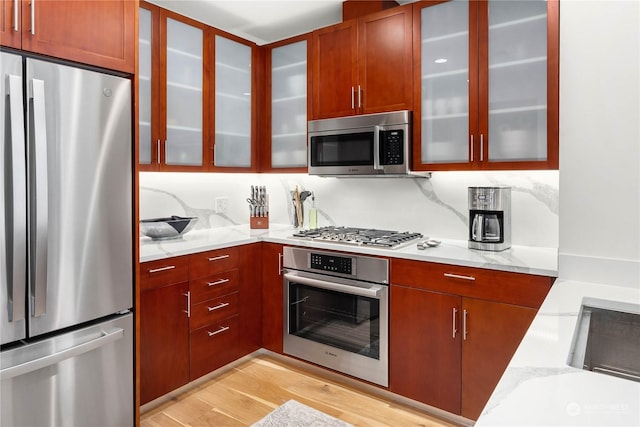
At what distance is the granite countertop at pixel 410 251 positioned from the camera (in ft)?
6.84

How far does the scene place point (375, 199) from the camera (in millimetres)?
3184

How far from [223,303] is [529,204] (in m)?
2.04

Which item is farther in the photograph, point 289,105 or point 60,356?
point 289,105

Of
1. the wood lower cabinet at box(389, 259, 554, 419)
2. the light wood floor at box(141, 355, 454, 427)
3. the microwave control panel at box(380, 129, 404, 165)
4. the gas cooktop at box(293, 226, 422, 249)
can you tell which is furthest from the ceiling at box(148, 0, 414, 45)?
the light wood floor at box(141, 355, 454, 427)

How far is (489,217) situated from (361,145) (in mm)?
936

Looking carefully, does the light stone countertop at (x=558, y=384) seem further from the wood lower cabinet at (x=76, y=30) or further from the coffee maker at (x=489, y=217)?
the wood lower cabinet at (x=76, y=30)

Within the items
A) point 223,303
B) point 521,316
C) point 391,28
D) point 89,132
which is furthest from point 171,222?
point 521,316

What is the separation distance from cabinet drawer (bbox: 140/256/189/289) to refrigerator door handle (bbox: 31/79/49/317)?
0.69m

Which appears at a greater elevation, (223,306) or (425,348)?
(223,306)

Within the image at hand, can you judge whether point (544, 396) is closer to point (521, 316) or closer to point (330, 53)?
point (521, 316)

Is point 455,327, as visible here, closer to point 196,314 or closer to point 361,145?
point 361,145

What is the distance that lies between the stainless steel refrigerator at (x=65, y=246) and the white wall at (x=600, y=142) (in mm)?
1853

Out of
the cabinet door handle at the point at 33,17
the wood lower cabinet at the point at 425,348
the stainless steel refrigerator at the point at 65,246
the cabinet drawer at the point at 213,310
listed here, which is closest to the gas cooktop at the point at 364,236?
the wood lower cabinet at the point at 425,348

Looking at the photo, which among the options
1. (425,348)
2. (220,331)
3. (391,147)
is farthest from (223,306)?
(391,147)
